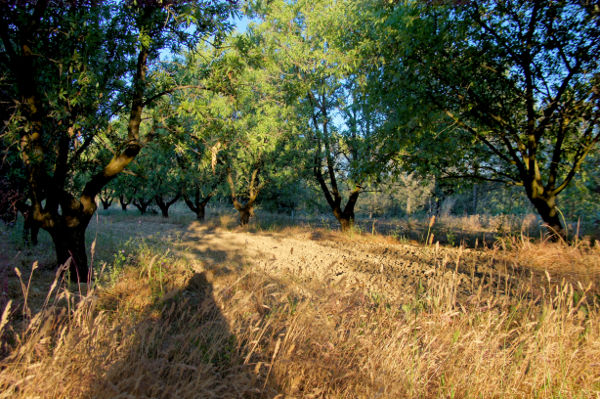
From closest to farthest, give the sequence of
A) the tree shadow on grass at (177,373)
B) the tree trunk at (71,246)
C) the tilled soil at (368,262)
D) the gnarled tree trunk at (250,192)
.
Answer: the tree shadow on grass at (177,373) → the tilled soil at (368,262) → the tree trunk at (71,246) → the gnarled tree trunk at (250,192)

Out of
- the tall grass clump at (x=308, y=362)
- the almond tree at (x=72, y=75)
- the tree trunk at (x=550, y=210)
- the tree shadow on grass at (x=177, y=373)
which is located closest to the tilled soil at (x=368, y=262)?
the tall grass clump at (x=308, y=362)

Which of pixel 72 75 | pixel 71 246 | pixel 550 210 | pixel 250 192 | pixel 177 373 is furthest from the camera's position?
pixel 250 192

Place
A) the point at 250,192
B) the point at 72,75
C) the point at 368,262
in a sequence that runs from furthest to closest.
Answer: the point at 250,192 < the point at 368,262 < the point at 72,75

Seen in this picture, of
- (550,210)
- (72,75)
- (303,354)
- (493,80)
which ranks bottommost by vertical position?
(303,354)

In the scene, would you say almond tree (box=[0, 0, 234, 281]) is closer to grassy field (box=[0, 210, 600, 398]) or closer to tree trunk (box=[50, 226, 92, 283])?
tree trunk (box=[50, 226, 92, 283])

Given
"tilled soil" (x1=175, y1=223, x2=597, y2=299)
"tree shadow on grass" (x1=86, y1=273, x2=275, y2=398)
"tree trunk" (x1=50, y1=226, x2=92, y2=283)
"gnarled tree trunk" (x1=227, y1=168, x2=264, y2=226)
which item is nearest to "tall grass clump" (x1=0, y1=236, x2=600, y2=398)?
"tree shadow on grass" (x1=86, y1=273, x2=275, y2=398)

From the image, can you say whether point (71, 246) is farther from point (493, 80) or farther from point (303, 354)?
point (493, 80)

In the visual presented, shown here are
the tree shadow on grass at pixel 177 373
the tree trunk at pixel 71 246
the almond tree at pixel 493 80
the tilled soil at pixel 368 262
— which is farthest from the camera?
the almond tree at pixel 493 80

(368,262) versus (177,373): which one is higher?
(177,373)

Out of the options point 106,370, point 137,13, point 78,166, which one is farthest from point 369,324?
point 78,166

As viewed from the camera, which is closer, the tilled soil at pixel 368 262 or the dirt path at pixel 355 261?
the tilled soil at pixel 368 262

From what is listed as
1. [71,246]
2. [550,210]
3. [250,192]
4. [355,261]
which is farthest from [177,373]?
[250,192]

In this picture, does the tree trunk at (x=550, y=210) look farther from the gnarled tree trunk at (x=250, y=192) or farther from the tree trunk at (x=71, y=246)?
the gnarled tree trunk at (x=250, y=192)

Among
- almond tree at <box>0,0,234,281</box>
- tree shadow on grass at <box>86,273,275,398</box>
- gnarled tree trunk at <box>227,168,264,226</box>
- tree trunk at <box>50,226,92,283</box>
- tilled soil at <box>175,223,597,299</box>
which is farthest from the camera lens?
gnarled tree trunk at <box>227,168,264,226</box>
